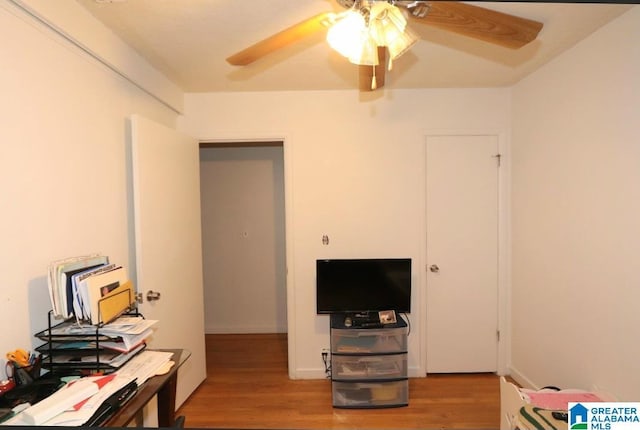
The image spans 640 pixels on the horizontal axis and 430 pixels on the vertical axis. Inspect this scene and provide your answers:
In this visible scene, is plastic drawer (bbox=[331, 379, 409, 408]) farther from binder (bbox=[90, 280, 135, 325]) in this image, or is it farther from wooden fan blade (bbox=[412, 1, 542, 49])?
wooden fan blade (bbox=[412, 1, 542, 49])

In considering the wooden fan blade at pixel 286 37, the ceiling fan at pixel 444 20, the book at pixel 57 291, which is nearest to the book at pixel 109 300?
the book at pixel 57 291

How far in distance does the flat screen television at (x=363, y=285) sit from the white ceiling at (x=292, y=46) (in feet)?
4.61

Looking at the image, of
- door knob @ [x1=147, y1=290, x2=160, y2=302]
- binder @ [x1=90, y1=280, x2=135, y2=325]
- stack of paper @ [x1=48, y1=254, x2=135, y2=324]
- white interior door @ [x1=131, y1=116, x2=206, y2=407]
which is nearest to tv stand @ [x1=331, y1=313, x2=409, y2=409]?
white interior door @ [x1=131, y1=116, x2=206, y2=407]

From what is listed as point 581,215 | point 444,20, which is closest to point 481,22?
point 444,20

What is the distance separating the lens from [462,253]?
2.67 m

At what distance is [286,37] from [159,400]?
5.49 ft

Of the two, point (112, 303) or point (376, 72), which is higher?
point (376, 72)

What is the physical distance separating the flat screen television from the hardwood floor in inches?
25.6

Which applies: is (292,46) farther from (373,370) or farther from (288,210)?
(373,370)

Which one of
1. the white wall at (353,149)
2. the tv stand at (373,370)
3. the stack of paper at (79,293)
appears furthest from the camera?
the white wall at (353,149)

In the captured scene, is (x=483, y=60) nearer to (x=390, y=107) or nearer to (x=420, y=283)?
(x=390, y=107)

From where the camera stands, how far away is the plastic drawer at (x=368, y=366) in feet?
7.64

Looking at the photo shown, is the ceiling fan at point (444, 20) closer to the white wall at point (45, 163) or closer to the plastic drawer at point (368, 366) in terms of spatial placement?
the white wall at point (45, 163)

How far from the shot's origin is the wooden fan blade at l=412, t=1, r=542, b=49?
1039 millimetres
